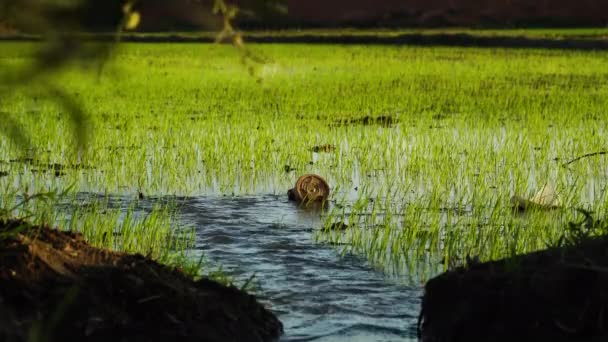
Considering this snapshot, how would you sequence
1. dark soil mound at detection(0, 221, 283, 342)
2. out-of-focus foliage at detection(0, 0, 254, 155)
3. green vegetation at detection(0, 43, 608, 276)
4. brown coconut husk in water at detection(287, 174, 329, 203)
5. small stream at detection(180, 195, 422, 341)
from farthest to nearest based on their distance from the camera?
brown coconut husk in water at detection(287, 174, 329, 203), green vegetation at detection(0, 43, 608, 276), small stream at detection(180, 195, 422, 341), dark soil mound at detection(0, 221, 283, 342), out-of-focus foliage at detection(0, 0, 254, 155)

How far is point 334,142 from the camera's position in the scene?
27.4 ft

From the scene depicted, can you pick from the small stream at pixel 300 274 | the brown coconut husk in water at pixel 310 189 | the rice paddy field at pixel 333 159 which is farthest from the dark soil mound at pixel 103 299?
the brown coconut husk in water at pixel 310 189

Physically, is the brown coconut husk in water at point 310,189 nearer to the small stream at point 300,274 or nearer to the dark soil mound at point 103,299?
the small stream at point 300,274

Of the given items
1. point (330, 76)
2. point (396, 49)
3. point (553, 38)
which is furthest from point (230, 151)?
point (553, 38)

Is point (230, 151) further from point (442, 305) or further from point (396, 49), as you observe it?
point (396, 49)

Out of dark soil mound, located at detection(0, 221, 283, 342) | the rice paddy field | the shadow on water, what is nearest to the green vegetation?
the rice paddy field

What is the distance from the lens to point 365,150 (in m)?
7.75

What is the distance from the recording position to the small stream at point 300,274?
3.82m

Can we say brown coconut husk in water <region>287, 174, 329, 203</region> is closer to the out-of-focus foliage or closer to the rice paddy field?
the rice paddy field

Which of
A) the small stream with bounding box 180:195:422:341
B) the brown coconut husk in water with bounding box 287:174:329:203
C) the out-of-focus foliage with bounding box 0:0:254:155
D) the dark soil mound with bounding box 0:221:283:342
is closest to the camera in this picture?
the out-of-focus foliage with bounding box 0:0:254:155

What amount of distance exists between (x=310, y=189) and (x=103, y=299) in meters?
2.98

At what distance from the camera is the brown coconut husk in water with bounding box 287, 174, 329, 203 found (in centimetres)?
608

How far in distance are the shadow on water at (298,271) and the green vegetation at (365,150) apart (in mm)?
201

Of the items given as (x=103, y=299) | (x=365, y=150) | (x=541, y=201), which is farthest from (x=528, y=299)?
(x=365, y=150)
